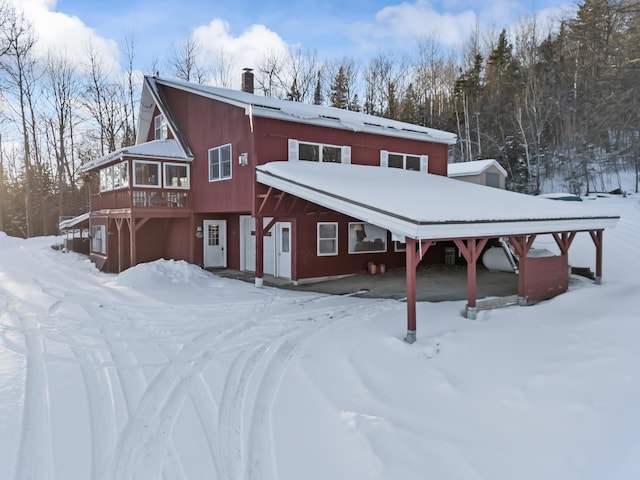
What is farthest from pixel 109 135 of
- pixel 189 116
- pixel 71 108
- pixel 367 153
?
pixel 367 153

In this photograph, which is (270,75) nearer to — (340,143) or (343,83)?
(343,83)

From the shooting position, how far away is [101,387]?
5.30m

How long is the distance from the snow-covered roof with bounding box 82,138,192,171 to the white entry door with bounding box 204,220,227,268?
2.58m

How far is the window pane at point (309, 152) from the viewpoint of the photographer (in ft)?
42.9

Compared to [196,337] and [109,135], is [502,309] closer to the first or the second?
[196,337]

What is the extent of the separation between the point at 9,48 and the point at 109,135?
773cm

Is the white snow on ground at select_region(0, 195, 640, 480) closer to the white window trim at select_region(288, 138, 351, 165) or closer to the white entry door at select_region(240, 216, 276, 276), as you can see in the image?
the white entry door at select_region(240, 216, 276, 276)

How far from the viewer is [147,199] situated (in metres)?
14.4

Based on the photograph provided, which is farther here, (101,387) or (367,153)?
(367,153)

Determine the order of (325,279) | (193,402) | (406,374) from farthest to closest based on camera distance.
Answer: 1. (325,279)
2. (406,374)
3. (193,402)

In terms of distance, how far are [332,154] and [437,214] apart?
22.0 feet

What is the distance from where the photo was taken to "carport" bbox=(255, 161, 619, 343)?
7.21 metres

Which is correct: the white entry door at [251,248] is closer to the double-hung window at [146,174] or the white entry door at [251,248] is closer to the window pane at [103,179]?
the double-hung window at [146,174]

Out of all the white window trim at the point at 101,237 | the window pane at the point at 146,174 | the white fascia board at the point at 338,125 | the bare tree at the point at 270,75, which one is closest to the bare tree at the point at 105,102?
the bare tree at the point at 270,75
